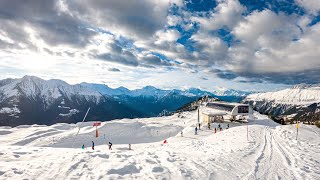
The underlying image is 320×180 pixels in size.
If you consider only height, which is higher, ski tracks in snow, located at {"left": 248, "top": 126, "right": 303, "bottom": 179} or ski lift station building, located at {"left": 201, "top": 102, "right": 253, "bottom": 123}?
ski lift station building, located at {"left": 201, "top": 102, "right": 253, "bottom": 123}

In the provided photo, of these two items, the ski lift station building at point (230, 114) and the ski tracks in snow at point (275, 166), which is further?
the ski lift station building at point (230, 114)

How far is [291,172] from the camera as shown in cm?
1633

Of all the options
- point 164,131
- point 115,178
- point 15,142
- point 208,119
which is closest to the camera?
point 115,178

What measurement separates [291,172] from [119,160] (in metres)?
13.0

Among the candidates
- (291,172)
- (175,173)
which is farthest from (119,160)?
(291,172)

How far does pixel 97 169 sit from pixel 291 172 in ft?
46.1

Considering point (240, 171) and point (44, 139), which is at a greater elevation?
point (240, 171)

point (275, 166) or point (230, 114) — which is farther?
point (230, 114)

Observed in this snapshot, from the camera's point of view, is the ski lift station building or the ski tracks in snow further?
the ski lift station building

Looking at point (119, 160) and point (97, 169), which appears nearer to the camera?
point (97, 169)

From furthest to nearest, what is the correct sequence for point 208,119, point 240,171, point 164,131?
point 208,119, point 164,131, point 240,171

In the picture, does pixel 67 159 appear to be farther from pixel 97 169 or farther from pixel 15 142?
pixel 15 142

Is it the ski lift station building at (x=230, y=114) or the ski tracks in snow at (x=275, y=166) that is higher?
the ski lift station building at (x=230, y=114)

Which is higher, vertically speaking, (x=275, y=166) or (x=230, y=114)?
(x=230, y=114)
